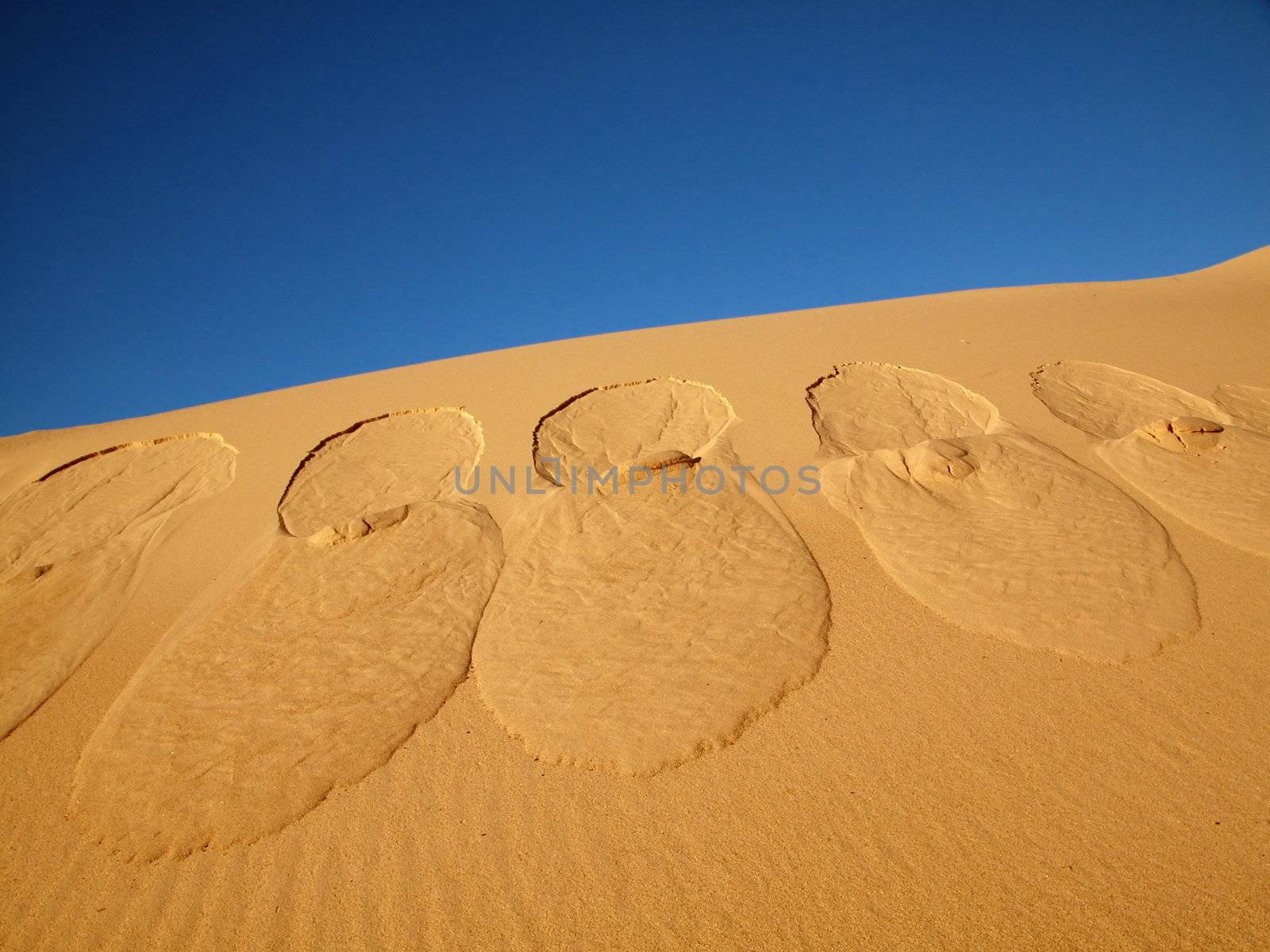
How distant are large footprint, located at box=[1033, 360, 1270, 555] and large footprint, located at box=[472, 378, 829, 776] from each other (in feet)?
8.81

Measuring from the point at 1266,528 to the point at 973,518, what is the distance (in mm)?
1711

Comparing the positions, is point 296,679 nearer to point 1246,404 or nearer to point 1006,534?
point 1006,534

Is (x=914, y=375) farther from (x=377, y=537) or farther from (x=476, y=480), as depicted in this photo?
(x=377, y=537)

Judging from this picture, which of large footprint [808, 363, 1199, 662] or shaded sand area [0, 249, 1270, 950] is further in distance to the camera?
large footprint [808, 363, 1199, 662]

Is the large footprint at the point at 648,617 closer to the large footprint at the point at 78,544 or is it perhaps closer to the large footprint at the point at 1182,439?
the large footprint at the point at 1182,439

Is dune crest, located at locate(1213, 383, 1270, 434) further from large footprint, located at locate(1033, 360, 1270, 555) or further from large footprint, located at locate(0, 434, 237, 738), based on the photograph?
large footprint, located at locate(0, 434, 237, 738)

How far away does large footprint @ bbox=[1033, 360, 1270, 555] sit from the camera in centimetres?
427

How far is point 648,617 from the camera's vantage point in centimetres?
386

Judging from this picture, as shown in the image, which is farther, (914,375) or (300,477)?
(914,375)

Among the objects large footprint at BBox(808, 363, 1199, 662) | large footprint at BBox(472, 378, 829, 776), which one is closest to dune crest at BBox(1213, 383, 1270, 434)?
large footprint at BBox(808, 363, 1199, 662)

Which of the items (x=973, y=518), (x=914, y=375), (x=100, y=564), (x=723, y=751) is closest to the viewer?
(x=723, y=751)

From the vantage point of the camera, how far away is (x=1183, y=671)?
320cm

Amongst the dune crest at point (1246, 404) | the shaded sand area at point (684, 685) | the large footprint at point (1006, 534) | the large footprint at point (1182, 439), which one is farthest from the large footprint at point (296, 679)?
the dune crest at point (1246, 404)

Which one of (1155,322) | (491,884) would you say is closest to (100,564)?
(491,884)
